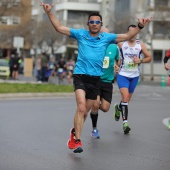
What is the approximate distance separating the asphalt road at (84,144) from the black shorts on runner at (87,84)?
830mm

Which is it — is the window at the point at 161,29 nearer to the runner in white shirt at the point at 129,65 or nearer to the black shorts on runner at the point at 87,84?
the runner in white shirt at the point at 129,65

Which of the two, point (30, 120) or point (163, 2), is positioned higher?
point (163, 2)

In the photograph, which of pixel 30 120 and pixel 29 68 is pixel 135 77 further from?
pixel 29 68

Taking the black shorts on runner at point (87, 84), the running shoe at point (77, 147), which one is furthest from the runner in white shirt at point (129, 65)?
the running shoe at point (77, 147)

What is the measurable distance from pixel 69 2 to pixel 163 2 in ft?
65.2

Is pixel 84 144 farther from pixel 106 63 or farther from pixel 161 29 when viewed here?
pixel 161 29

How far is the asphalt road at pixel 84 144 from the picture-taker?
319 inches

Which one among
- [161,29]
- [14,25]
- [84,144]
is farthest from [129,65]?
[14,25]

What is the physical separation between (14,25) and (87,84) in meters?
76.7

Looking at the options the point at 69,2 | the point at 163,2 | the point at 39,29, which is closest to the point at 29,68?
the point at 163,2

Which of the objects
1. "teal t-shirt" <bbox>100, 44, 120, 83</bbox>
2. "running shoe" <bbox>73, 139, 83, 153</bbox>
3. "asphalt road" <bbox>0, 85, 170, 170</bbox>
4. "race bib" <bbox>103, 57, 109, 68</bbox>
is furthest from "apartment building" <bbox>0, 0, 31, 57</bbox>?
"running shoe" <bbox>73, 139, 83, 153</bbox>

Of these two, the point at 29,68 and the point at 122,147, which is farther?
the point at 29,68

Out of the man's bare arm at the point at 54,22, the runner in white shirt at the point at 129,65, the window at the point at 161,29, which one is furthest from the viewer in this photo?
the window at the point at 161,29

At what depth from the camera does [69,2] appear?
80938 millimetres
